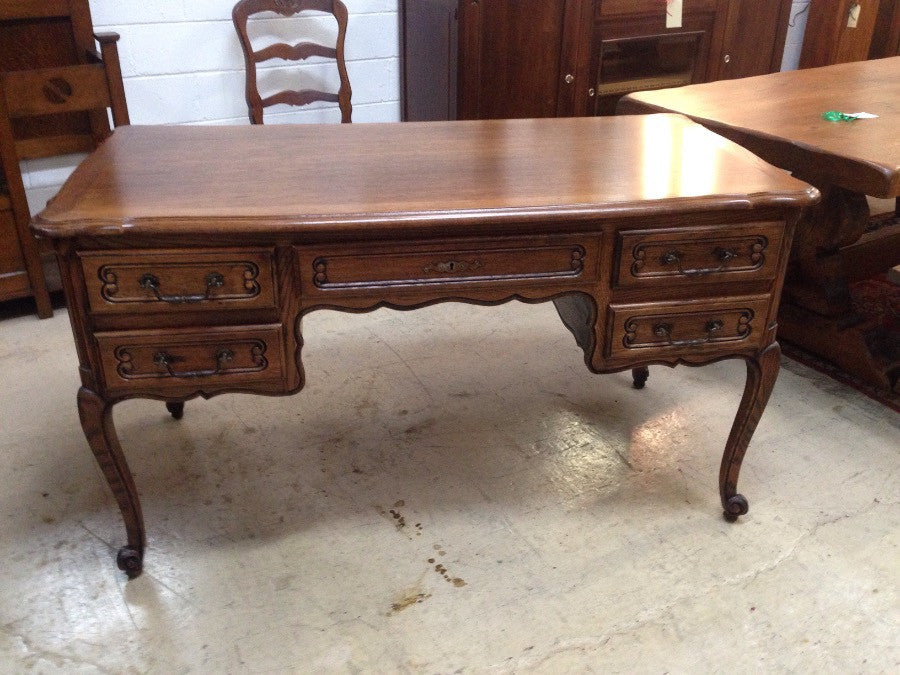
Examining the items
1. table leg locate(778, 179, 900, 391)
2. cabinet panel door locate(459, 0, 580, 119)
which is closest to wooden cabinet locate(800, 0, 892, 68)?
cabinet panel door locate(459, 0, 580, 119)

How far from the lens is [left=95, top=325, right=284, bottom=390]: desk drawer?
1608 mm

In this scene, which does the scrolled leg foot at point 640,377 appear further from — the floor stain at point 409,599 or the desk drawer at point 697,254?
the floor stain at point 409,599

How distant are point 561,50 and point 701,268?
186cm

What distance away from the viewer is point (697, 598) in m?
1.81

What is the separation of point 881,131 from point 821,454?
89cm

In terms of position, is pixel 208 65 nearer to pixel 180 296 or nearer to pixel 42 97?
pixel 42 97

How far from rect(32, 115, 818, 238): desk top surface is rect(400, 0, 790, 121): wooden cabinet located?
45.7 inches

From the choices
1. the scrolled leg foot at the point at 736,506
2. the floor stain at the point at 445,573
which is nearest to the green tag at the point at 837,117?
the scrolled leg foot at the point at 736,506

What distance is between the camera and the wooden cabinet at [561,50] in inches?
125

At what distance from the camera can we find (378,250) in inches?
62.9

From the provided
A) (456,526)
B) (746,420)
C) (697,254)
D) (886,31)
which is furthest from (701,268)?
(886,31)

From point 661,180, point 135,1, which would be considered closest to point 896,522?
point 661,180

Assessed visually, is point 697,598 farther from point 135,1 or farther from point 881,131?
point 135,1

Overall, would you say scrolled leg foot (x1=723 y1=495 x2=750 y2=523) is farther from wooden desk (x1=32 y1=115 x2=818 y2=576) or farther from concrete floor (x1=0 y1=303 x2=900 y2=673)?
wooden desk (x1=32 y1=115 x2=818 y2=576)
